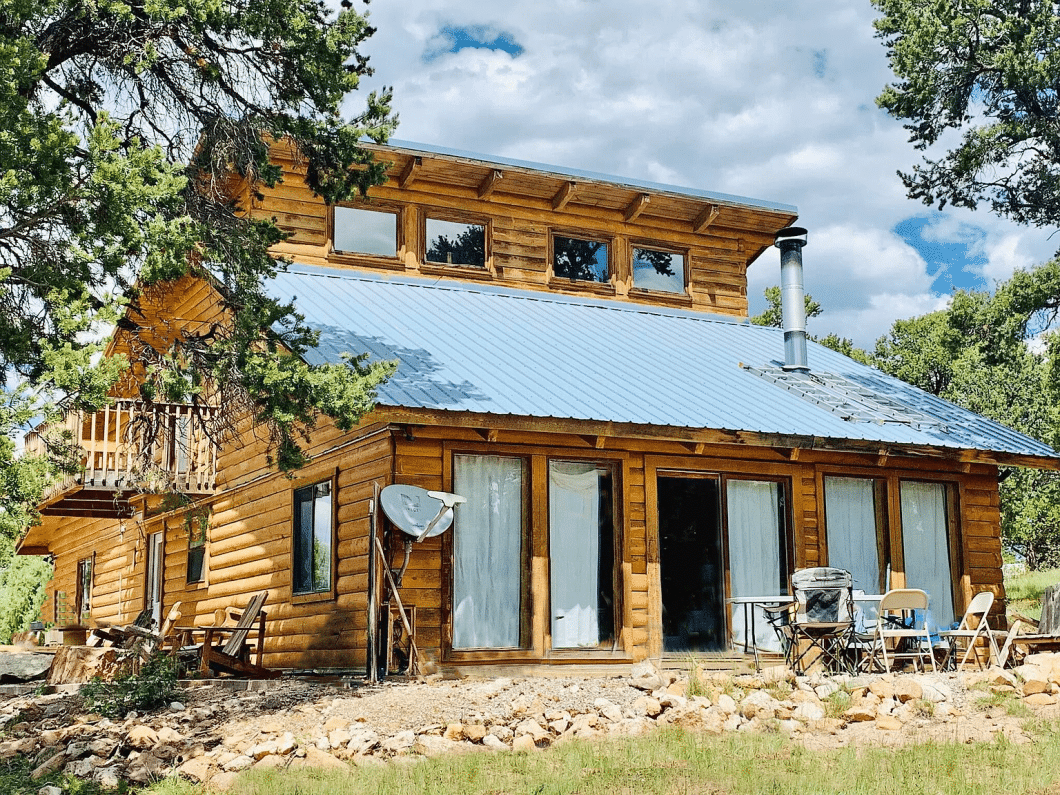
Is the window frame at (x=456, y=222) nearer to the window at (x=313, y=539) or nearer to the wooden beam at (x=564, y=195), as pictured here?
the wooden beam at (x=564, y=195)

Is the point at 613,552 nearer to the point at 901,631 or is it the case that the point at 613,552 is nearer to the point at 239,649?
the point at 901,631

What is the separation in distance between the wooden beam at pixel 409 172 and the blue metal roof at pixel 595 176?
14 centimetres

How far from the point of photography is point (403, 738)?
321 inches

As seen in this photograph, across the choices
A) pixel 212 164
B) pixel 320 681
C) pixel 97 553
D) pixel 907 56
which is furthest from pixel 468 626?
pixel 97 553

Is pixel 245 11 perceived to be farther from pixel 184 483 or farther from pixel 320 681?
pixel 184 483

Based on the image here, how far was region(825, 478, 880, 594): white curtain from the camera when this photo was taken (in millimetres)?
13797

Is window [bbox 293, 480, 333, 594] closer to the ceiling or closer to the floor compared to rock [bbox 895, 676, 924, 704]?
closer to the ceiling

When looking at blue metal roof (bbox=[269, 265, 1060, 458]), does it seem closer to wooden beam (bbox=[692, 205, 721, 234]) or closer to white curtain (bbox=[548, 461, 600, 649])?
white curtain (bbox=[548, 461, 600, 649])

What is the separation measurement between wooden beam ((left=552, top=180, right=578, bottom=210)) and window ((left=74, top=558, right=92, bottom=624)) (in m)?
12.2

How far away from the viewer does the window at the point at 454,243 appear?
53.0 feet

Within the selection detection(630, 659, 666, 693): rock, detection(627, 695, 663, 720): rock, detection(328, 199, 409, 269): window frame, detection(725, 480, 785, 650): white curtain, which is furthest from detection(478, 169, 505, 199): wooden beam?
detection(627, 695, 663, 720): rock

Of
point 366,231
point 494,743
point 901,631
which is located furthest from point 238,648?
point 901,631

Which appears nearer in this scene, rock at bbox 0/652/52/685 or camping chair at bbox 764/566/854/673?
camping chair at bbox 764/566/854/673

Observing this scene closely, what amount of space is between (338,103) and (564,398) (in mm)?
3760
